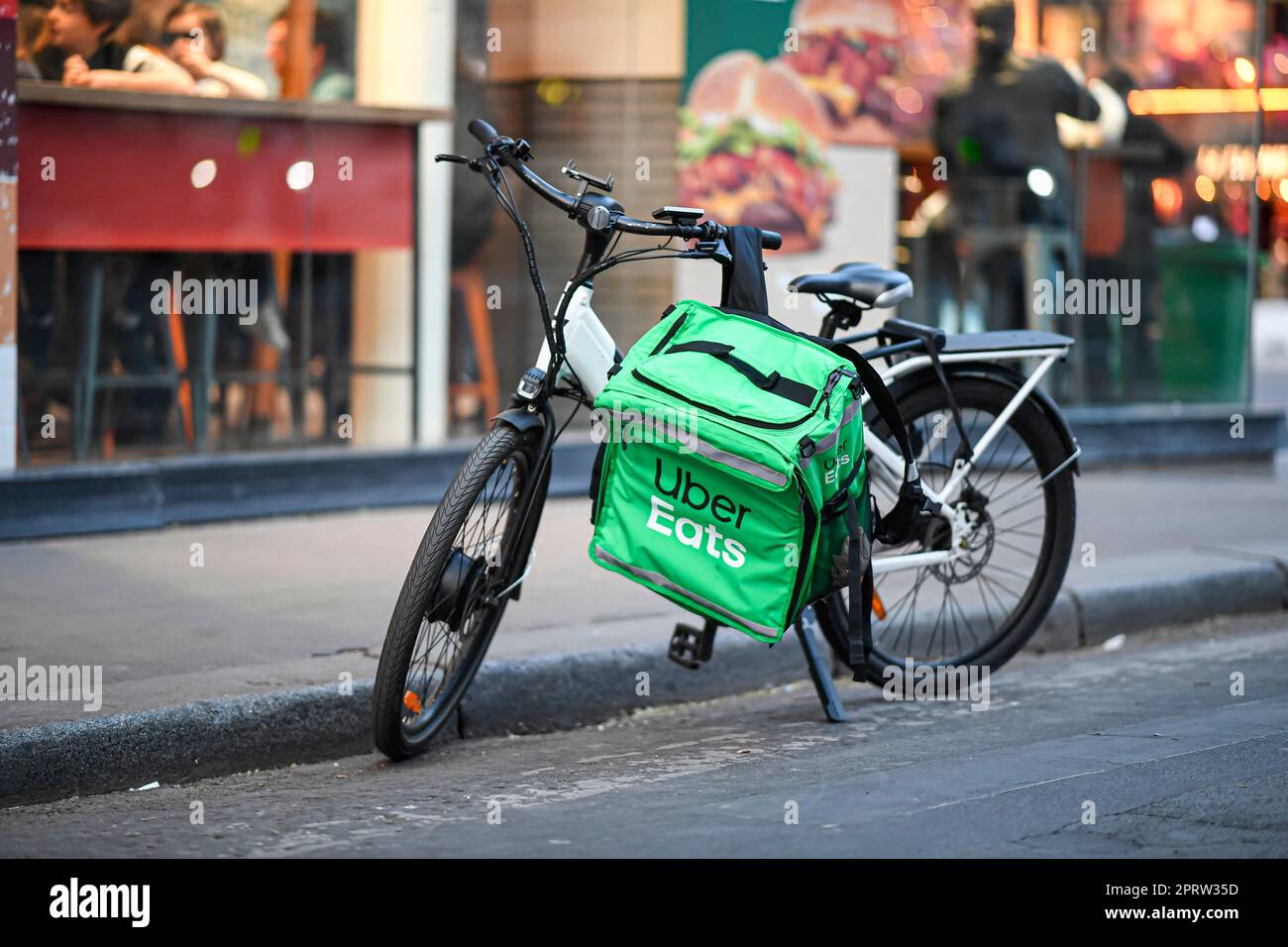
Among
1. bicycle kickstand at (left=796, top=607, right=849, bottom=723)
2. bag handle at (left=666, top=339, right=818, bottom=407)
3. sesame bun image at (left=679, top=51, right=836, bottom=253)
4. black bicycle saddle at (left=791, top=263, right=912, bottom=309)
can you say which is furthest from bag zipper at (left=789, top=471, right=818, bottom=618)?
sesame bun image at (left=679, top=51, right=836, bottom=253)

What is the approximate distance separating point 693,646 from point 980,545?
1002mm

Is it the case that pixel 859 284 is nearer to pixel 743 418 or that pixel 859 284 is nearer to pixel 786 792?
pixel 743 418

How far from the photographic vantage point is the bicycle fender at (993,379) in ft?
17.0

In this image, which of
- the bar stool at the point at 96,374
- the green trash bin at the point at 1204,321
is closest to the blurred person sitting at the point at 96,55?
the bar stool at the point at 96,374

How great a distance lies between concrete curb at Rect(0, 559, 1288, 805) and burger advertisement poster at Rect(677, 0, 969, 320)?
299 cm

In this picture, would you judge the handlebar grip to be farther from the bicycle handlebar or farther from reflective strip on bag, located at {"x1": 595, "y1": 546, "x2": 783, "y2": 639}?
reflective strip on bag, located at {"x1": 595, "y1": 546, "x2": 783, "y2": 639}

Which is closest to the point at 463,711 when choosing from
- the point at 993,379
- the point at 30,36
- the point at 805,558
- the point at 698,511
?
the point at 698,511

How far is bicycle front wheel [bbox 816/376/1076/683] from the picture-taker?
17.2 feet

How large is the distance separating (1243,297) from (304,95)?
572 cm

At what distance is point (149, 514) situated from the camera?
736cm

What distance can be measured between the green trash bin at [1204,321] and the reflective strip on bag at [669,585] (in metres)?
6.73

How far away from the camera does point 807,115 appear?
29.9 ft
